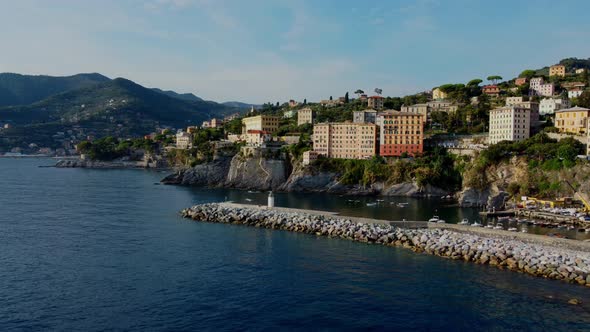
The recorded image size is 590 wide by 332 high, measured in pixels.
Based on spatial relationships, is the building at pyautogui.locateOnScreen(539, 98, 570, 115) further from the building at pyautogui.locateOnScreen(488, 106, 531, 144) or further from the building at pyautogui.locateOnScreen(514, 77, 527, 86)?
the building at pyautogui.locateOnScreen(514, 77, 527, 86)

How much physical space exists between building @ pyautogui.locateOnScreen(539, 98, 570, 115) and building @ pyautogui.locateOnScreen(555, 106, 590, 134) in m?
12.5

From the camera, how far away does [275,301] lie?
23.9 m

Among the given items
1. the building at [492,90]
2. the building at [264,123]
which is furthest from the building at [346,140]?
the building at [492,90]

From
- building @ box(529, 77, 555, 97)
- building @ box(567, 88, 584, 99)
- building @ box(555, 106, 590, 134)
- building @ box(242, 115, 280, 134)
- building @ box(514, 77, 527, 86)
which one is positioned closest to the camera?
building @ box(555, 106, 590, 134)

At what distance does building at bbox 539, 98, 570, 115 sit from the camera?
80438 mm

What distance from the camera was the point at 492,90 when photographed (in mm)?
104688

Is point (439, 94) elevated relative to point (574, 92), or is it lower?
elevated

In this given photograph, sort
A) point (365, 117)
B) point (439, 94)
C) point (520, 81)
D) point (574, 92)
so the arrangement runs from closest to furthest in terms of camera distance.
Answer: point (574, 92)
point (365, 117)
point (520, 81)
point (439, 94)

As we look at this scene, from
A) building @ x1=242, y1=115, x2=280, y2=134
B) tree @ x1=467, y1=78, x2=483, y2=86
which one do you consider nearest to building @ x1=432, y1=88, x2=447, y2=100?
tree @ x1=467, y1=78, x2=483, y2=86

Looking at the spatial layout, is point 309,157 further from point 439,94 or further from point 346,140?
point 439,94

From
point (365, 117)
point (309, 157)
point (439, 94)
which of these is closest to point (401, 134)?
point (309, 157)

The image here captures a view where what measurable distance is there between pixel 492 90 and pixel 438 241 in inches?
3186

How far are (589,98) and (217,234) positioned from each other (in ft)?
221

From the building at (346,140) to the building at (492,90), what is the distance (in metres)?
40.7
